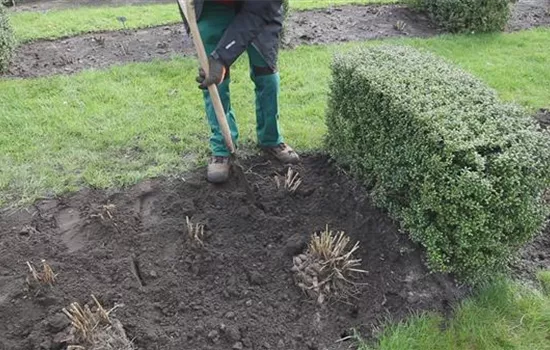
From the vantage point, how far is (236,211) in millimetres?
4062

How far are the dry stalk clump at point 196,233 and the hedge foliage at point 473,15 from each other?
531 cm

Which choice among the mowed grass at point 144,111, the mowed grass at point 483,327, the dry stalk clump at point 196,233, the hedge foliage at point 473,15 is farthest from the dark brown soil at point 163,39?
the mowed grass at point 483,327

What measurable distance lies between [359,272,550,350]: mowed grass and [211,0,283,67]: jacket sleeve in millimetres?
2006

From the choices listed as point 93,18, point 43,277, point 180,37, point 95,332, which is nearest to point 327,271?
point 95,332

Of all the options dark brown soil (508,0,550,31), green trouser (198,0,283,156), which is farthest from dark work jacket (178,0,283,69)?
dark brown soil (508,0,550,31)

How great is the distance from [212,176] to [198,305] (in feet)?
4.10

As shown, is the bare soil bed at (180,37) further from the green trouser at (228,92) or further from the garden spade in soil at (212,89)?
the garden spade in soil at (212,89)

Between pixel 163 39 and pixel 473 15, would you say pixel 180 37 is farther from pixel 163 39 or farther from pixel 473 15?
pixel 473 15

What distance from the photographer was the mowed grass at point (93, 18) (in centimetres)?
772

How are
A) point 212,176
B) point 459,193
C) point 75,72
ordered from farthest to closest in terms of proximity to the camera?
point 75,72, point 212,176, point 459,193

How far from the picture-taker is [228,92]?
448 cm

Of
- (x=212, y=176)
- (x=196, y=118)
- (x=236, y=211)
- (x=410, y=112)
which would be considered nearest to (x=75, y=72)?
(x=196, y=118)

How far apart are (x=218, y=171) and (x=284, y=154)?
607 millimetres

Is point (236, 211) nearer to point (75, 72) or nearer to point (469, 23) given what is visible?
point (75, 72)
